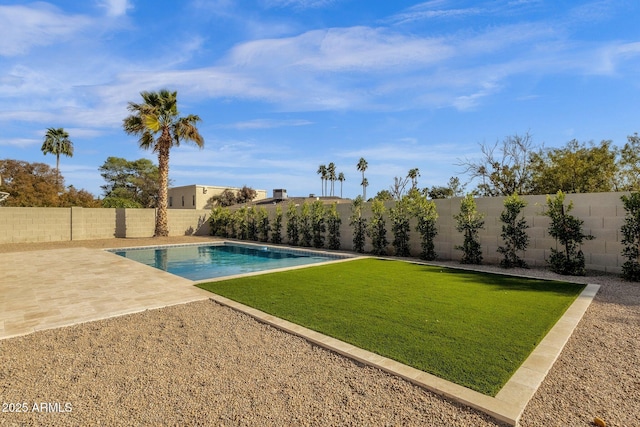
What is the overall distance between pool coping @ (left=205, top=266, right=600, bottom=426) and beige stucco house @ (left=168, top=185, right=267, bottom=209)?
3274 cm

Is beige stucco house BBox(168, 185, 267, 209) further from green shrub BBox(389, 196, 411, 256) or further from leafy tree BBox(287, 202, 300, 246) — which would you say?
green shrub BBox(389, 196, 411, 256)

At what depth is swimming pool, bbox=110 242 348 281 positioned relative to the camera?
9711 millimetres

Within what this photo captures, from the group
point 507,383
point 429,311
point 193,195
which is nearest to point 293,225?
point 429,311

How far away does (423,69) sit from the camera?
10812 millimetres

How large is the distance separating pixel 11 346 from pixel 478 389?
4.79 m

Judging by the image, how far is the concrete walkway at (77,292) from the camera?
4422 mm

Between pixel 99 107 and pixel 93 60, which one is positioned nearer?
pixel 93 60

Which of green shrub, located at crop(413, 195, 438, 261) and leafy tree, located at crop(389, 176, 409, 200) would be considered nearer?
green shrub, located at crop(413, 195, 438, 261)

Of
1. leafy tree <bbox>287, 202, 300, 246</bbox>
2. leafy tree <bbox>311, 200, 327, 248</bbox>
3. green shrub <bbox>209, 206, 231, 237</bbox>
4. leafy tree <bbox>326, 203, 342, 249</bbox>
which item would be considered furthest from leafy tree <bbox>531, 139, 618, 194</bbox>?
green shrub <bbox>209, 206, 231, 237</bbox>

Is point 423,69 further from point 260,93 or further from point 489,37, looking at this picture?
point 260,93

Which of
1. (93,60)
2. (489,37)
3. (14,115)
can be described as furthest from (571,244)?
(14,115)

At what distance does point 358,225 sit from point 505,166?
38.8 ft

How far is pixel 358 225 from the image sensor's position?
487 inches

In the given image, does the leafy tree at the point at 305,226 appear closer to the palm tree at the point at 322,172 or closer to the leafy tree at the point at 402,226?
the leafy tree at the point at 402,226
